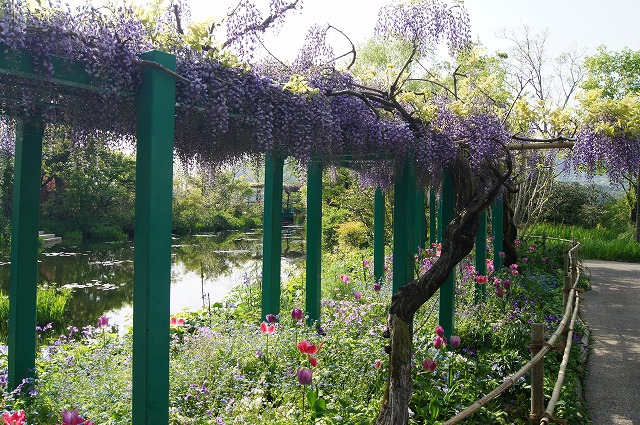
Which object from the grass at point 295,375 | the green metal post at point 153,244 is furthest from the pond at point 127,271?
the green metal post at point 153,244

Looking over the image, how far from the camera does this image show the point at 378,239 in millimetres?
7883

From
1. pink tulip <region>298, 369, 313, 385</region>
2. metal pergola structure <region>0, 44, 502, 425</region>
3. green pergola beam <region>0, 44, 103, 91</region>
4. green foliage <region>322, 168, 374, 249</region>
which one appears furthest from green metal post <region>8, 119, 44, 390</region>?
green foliage <region>322, 168, 374, 249</region>

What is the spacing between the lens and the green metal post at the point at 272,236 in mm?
4500

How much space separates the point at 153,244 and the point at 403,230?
Result: 8.59 feet

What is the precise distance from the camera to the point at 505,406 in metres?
3.63

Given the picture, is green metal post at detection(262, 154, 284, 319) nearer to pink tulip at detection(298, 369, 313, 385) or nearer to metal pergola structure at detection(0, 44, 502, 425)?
metal pergola structure at detection(0, 44, 502, 425)

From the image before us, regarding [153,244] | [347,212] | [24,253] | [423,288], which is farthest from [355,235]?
[153,244]

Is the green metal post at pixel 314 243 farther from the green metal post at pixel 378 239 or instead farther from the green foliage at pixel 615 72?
the green foliage at pixel 615 72

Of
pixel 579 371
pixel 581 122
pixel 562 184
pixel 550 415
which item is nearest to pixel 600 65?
pixel 562 184

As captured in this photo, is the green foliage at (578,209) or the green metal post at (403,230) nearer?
the green metal post at (403,230)

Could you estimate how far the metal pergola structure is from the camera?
7.74 ft

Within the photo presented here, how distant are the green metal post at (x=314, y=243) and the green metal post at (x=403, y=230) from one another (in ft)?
2.24

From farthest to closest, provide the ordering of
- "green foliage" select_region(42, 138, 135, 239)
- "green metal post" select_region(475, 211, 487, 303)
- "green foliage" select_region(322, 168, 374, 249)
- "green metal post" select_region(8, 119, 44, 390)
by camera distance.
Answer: "green foliage" select_region(42, 138, 135, 239)
"green foliage" select_region(322, 168, 374, 249)
"green metal post" select_region(475, 211, 487, 303)
"green metal post" select_region(8, 119, 44, 390)

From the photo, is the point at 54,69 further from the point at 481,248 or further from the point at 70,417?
the point at 481,248
